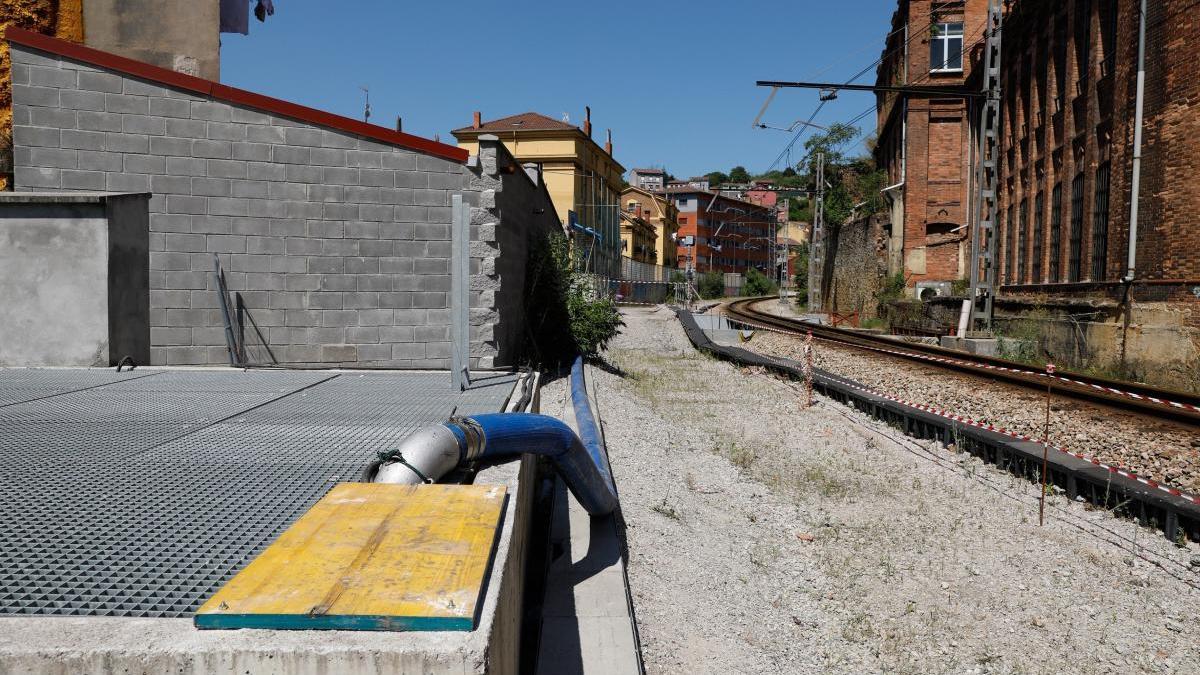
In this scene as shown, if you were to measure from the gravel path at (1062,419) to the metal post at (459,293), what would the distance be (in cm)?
643

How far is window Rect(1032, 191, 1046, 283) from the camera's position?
83.7 feet

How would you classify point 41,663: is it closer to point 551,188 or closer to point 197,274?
point 197,274

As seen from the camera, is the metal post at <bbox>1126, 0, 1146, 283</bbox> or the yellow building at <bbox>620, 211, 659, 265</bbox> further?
the yellow building at <bbox>620, 211, 659, 265</bbox>

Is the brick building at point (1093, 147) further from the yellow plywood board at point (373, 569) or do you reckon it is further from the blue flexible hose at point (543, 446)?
the yellow plywood board at point (373, 569)

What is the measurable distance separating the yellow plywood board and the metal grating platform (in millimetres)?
191

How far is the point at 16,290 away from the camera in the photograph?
27.7ft

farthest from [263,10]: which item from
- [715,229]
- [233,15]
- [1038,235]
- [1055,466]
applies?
[715,229]

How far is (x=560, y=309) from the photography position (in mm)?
15375

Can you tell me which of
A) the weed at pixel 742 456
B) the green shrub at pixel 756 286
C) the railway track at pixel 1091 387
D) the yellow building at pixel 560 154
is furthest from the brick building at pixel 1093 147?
the green shrub at pixel 756 286

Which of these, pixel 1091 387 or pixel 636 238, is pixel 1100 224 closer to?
pixel 1091 387

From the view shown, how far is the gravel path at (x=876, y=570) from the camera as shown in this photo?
474 centimetres

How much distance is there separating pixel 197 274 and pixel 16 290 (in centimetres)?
206

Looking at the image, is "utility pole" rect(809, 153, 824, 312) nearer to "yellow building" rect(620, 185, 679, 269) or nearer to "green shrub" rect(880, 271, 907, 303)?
"green shrub" rect(880, 271, 907, 303)

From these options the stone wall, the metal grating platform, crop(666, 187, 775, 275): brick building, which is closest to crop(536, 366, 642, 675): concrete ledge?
the metal grating platform
